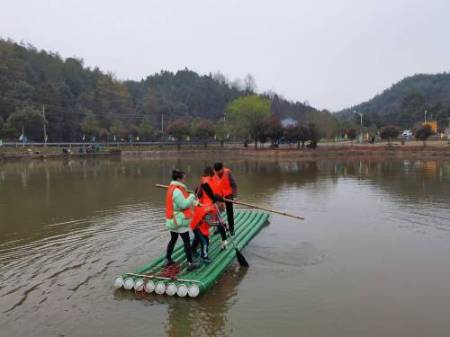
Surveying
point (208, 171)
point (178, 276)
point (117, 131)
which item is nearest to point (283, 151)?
point (117, 131)

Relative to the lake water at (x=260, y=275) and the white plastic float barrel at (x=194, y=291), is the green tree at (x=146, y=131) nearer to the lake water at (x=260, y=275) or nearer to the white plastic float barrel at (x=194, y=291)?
the lake water at (x=260, y=275)

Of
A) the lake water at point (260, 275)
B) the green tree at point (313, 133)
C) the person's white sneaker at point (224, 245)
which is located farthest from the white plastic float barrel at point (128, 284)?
the green tree at point (313, 133)

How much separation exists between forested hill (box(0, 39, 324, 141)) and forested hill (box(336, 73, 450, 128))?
2867 centimetres

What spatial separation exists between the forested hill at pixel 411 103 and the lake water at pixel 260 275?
10170 cm

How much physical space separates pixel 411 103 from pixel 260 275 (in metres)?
129

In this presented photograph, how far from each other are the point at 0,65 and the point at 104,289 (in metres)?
84.5

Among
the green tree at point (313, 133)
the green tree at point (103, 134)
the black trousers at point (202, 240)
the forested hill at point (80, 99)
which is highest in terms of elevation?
the forested hill at point (80, 99)

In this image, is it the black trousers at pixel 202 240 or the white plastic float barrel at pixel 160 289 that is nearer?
the white plastic float barrel at pixel 160 289

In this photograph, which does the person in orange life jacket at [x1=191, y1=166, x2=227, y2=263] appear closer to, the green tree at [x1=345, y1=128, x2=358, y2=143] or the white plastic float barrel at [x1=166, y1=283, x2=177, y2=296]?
the white plastic float barrel at [x1=166, y1=283, x2=177, y2=296]

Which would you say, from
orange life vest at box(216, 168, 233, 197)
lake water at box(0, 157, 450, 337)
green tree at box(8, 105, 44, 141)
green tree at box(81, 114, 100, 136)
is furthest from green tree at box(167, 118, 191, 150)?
orange life vest at box(216, 168, 233, 197)

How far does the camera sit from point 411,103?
125312mm

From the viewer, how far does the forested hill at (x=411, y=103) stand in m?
116

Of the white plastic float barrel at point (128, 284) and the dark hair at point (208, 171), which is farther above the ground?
the dark hair at point (208, 171)

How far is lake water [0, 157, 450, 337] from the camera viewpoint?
22.1ft
